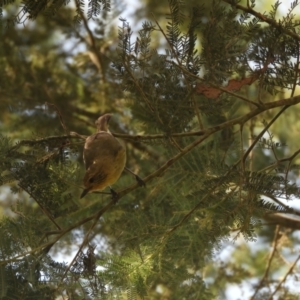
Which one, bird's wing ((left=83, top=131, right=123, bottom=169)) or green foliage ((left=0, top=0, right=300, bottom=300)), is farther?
bird's wing ((left=83, top=131, right=123, bottom=169))

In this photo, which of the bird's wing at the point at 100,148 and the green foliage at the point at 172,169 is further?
the bird's wing at the point at 100,148

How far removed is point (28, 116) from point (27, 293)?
81.2 inches

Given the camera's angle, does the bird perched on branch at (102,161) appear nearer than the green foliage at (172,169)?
No

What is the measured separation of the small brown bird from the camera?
1.91 m

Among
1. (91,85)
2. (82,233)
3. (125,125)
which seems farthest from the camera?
(91,85)

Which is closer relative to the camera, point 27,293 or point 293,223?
point 27,293

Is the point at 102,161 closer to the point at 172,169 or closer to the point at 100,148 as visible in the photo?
the point at 100,148

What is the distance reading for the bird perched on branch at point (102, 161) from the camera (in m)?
1.91

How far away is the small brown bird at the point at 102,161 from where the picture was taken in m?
1.91

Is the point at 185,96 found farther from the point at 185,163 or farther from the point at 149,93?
the point at 185,163

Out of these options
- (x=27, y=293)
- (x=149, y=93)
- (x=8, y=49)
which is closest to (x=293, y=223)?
(x=149, y=93)

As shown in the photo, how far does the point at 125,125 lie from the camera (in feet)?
12.1

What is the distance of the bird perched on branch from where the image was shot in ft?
6.27

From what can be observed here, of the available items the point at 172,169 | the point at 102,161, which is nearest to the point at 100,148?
the point at 102,161
